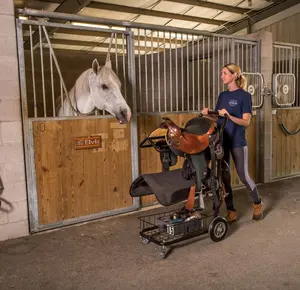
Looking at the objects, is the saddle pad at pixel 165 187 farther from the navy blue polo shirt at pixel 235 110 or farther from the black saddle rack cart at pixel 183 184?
the navy blue polo shirt at pixel 235 110

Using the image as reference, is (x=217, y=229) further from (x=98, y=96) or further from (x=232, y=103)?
(x=98, y=96)

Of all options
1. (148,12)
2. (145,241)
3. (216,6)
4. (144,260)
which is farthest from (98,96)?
(216,6)

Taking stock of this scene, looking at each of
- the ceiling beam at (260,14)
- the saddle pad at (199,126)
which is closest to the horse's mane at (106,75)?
the saddle pad at (199,126)

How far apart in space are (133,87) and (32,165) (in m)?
1.27

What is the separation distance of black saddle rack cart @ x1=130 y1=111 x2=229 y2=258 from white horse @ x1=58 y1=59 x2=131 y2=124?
1.76ft

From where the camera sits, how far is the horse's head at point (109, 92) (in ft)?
9.91

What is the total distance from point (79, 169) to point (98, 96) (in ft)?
2.30

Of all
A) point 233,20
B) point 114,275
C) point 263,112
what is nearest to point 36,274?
point 114,275

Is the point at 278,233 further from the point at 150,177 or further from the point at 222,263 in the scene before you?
the point at 150,177

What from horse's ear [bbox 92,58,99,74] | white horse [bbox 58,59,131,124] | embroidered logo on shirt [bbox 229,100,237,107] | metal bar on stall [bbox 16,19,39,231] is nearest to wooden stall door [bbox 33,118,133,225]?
metal bar on stall [bbox 16,19,39,231]

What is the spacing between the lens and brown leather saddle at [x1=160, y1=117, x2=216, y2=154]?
2328mm

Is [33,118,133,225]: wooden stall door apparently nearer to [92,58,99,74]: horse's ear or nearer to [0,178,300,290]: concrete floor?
[0,178,300,290]: concrete floor

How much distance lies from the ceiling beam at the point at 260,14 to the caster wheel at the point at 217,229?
5.90 m

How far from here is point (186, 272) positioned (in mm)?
2256
